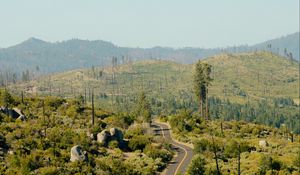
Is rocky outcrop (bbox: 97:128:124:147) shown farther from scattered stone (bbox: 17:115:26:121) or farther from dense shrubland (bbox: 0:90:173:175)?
scattered stone (bbox: 17:115:26:121)

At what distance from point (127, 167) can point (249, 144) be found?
3103 cm

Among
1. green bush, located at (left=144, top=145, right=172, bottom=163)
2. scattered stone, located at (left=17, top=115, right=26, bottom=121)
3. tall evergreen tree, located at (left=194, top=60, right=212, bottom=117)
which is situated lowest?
green bush, located at (left=144, top=145, right=172, bottom=163)

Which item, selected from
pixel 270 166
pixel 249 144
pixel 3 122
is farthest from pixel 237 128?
pixel 3 122

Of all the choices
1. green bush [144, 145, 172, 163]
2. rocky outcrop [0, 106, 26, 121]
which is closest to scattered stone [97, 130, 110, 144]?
green bush [144, 145, 172, 163]

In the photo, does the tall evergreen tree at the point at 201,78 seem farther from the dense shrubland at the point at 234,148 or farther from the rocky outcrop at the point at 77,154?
the rocky outcrop at the point at 77,154

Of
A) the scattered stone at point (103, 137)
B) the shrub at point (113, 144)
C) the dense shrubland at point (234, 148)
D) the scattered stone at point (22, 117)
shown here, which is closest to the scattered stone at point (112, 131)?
the scattered stone at point (103, 137)

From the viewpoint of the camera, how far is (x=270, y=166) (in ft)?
215

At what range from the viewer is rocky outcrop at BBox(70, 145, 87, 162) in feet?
207

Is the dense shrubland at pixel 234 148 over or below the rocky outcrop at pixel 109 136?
below

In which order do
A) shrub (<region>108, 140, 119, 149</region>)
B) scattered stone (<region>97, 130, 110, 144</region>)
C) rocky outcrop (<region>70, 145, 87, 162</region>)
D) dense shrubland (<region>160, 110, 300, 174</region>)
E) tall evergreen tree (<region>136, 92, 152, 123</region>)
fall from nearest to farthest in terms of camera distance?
rocky outcrop (<region>70, 145, 87, 162</region>), dense shrubland (<region>160, 110, 300, 174</region>), shrub (<region>108, 140, 119, 149</region>), scattered stone (<region>97, 130, 110, 144</region>), tall evergreen tree (<region>136, 92, 152, 123</region>)

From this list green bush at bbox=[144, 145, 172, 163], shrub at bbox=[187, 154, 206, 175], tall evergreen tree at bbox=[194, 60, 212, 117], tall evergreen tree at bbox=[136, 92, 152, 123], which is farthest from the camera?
tall evergreen tree at bbox=[194, 60, 212, 117]

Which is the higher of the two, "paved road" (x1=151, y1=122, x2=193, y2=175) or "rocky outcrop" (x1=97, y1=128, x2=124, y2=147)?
"rocky outcrop" (x1=97, y1=128, x2=124, y2=147)

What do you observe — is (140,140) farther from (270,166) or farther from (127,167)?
(270,166)

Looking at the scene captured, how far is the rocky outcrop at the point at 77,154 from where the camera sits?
6297cm
